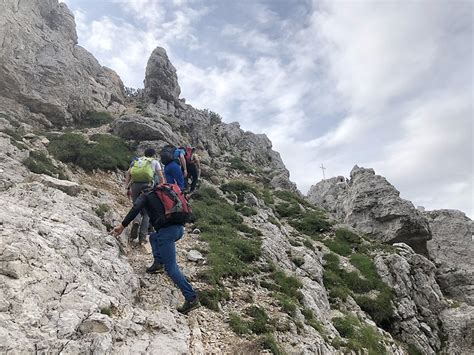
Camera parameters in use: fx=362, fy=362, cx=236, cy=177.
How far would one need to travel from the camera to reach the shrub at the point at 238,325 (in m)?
10.1

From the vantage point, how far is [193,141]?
43.3 m

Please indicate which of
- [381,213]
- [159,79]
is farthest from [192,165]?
[159,79]

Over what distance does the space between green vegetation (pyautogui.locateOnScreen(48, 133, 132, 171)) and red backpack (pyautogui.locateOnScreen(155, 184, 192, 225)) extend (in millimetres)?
13993

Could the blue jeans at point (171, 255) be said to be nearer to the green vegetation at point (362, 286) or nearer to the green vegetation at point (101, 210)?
the green vegetation at point (101, 210)

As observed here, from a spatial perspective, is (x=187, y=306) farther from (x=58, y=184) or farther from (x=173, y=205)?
(x=58, y=184)

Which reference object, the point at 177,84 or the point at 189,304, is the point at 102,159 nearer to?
the point at 189,304

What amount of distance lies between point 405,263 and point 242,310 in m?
15.1

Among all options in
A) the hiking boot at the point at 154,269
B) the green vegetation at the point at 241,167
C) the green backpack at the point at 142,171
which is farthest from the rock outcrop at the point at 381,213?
the hiking boot at the point at 154,269

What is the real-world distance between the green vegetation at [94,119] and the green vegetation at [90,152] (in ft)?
21.7

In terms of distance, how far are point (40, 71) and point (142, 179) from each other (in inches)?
982

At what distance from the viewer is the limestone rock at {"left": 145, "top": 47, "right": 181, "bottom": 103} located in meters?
51.9

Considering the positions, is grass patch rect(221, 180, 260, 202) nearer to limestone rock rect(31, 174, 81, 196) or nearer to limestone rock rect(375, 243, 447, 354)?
limestone rock rect(375, 243, 447, 354)

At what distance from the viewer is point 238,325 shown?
1020 centimetres

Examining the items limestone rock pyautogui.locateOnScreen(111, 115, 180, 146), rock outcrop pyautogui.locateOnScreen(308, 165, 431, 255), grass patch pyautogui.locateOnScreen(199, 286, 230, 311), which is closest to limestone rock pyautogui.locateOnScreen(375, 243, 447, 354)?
rock outcrop pyautogui.locateOnScreen(308, 165, 431, 255)
